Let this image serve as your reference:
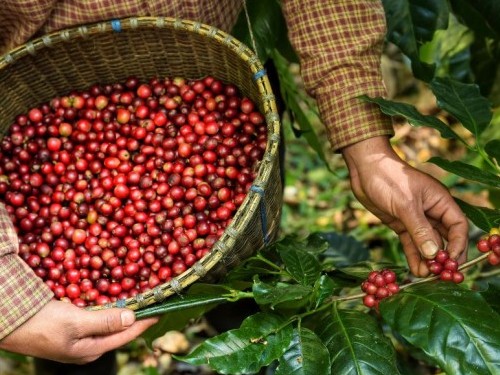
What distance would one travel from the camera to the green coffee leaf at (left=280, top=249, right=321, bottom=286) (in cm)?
133

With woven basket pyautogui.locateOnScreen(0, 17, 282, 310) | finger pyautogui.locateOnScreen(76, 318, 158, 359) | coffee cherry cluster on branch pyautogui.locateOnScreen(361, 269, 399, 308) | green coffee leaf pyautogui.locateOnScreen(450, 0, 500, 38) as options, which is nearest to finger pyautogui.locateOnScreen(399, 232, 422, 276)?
coffee cherry cluster on branch pyautogui.locateOnScreen(361, 269, 399, 308)

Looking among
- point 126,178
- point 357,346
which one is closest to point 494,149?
point 357,346

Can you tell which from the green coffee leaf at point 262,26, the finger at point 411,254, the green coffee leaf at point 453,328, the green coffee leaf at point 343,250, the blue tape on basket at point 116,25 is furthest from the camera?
the green coffee leaf at point 343,250

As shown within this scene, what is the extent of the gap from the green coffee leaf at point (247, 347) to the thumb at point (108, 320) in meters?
0.26

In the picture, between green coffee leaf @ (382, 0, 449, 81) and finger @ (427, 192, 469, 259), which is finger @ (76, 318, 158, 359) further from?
green coffee leaf @ (382, 0, 449, 81)

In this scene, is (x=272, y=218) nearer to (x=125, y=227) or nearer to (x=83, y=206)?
(x=125, y=227)

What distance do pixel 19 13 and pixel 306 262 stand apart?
931 millimetres

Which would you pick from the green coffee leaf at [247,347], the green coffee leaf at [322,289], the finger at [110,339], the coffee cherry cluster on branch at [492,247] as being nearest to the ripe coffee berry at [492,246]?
the coffee cherry cluster on branch at [492,247]

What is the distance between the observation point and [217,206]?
62.5 inches

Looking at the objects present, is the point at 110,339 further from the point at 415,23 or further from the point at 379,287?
the point at 415,23

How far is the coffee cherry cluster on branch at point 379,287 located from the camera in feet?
4.22

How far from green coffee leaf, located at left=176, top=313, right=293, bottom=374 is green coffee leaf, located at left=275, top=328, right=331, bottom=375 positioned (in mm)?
19

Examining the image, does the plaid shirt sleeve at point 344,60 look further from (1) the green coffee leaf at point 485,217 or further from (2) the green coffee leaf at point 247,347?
(2) the green coffee leaf at point 247,347

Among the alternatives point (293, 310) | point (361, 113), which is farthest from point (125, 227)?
point (361, 113)
